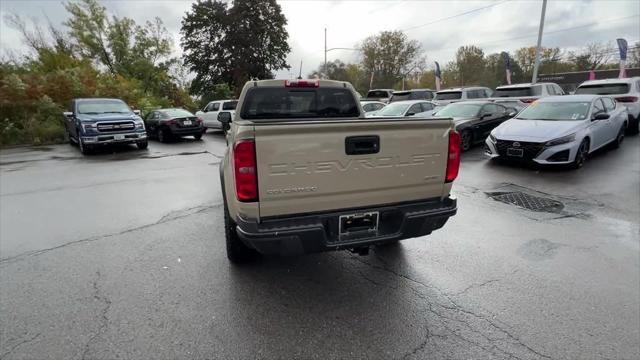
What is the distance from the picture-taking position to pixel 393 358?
2432 mm

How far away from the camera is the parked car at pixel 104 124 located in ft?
38.0

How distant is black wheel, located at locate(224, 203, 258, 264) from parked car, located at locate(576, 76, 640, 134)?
44.7 feet

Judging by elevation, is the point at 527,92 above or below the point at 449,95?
above

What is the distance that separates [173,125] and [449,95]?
13.4m

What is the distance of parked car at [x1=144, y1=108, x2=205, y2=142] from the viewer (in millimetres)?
15141

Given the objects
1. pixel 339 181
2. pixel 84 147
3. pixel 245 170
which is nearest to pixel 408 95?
pixel 84 147

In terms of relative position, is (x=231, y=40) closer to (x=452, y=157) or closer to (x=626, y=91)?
(x=626, y=91)

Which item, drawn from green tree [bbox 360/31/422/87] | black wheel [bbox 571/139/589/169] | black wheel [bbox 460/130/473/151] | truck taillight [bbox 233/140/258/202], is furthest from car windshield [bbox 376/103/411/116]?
green tree [bbox 360/31/422/87]

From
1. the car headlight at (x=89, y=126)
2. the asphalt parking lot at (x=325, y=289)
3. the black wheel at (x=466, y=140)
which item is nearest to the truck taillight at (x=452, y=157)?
the asphalt parking lot at (x=325, y=289)

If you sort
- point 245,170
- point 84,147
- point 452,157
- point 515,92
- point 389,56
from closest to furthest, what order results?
point 245,170
point 452,157
point 84,147
point 515,92
point 389,56

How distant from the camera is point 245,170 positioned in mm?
2586

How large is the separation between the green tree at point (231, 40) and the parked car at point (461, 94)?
27848 millimetres

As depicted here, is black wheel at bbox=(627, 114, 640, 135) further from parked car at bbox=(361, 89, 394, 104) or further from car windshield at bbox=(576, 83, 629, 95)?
parked car at bbox=(361, 89, 394, 104)

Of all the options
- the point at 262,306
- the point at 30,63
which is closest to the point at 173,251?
the point at 262,306
